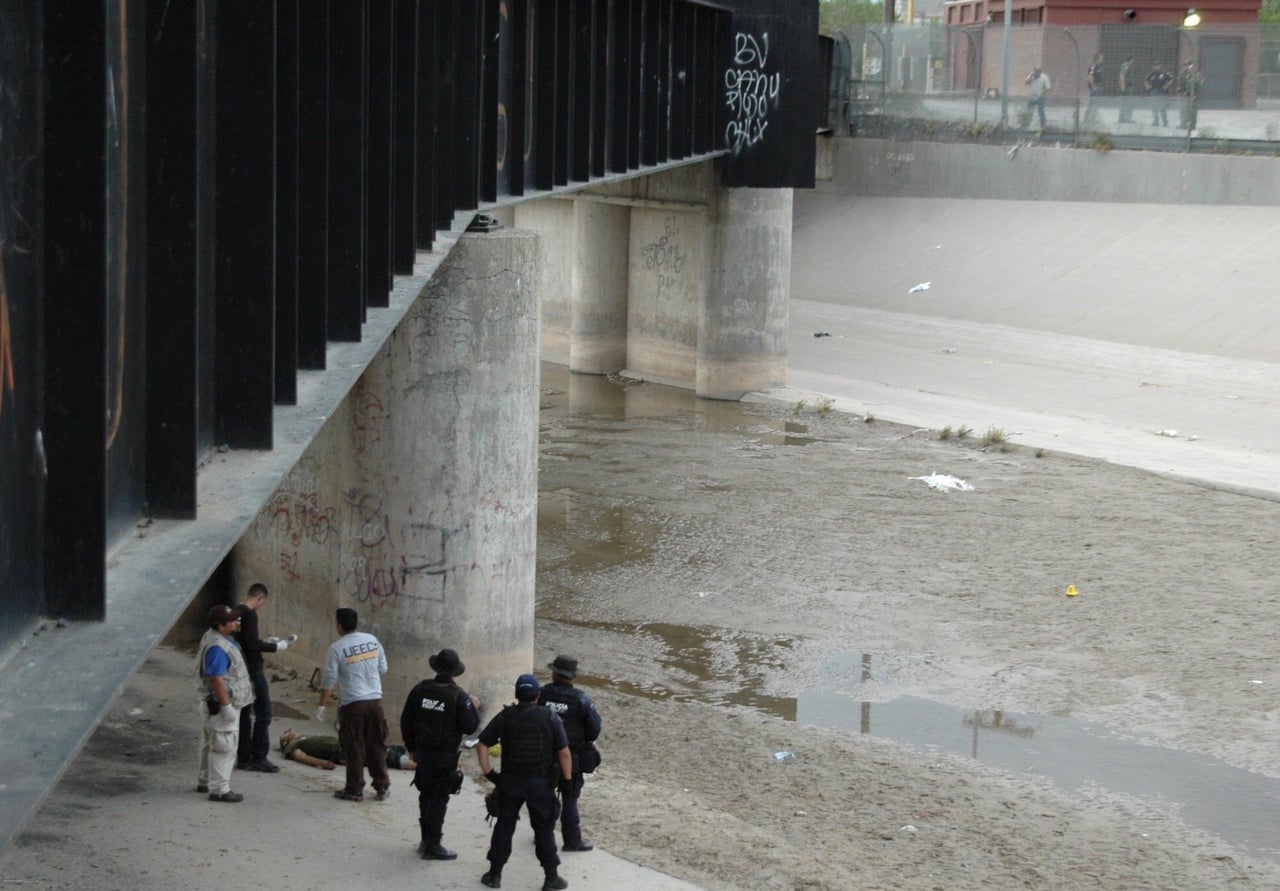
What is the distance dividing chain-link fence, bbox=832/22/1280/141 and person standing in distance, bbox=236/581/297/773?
2908 cm

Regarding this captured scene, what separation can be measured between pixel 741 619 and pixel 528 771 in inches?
254

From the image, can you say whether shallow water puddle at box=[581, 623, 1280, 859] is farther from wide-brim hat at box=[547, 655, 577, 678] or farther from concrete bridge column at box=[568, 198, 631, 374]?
concrete bridge column at box=[568, 198, 631, 374]

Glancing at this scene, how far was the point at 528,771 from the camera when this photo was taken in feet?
26.8

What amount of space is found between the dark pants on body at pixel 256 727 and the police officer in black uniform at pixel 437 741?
1682 millimetres

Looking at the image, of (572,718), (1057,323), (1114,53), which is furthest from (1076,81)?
(572,718)

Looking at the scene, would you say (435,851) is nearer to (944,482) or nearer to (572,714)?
(572,714)

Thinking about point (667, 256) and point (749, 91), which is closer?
point (749, 91)

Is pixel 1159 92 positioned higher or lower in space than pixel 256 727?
higher

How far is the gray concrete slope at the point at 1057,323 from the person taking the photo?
23.2 metres

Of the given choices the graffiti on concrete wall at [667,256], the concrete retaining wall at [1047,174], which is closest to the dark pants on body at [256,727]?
the graffiti on concrete wall at [667,256]

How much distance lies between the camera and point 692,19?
21875mm

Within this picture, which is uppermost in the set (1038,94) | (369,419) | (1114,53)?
(1114,53)

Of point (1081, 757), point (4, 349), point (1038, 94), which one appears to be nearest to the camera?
point (4, 349)

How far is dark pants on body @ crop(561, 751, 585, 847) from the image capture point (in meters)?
8.75
